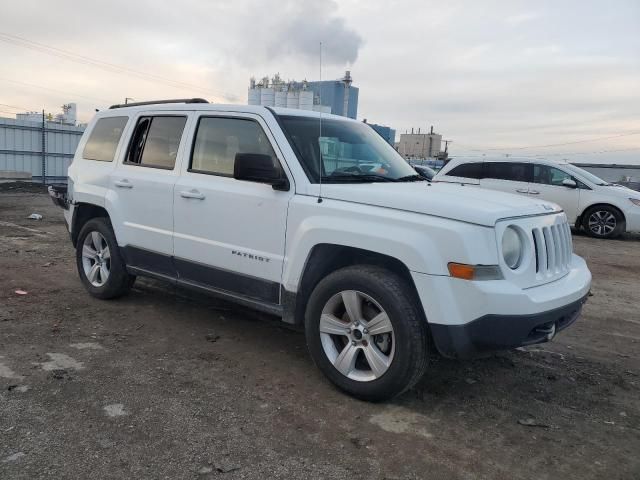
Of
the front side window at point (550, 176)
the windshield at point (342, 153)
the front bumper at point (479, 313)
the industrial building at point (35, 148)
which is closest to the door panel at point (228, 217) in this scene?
the windshield at point (342, 153)

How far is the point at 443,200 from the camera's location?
132 inches

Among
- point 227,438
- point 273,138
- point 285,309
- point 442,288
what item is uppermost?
point 273,138

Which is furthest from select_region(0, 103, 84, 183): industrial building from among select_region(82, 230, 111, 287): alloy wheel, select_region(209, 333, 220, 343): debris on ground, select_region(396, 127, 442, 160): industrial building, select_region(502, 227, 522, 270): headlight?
select_region(396, 127, 442, 160): industrial building

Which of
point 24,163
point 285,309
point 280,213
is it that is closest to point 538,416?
point 285,309

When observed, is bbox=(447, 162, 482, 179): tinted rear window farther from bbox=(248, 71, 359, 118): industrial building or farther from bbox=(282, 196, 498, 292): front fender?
bbox=(282, 196, 498, 292): front fender

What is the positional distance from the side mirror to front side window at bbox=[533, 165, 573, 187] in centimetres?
957

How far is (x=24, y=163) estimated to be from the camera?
20.6 meters

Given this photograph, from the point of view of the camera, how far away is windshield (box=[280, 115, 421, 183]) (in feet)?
13.3

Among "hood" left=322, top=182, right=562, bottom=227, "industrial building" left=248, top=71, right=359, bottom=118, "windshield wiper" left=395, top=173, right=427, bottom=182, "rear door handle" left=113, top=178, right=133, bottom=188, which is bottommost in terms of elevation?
"rear door handle" left=113, top=178, right=133, bottom=188

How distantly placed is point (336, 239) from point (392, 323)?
66 centimetres

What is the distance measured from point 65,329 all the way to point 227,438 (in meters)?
2.40

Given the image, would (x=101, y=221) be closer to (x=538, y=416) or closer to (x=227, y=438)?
(x=227, y=438)

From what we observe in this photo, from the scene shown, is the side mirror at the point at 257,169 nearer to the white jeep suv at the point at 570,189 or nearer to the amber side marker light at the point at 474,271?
the amber side marker light at the point at 474,271

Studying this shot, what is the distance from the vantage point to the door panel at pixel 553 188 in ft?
38.9
